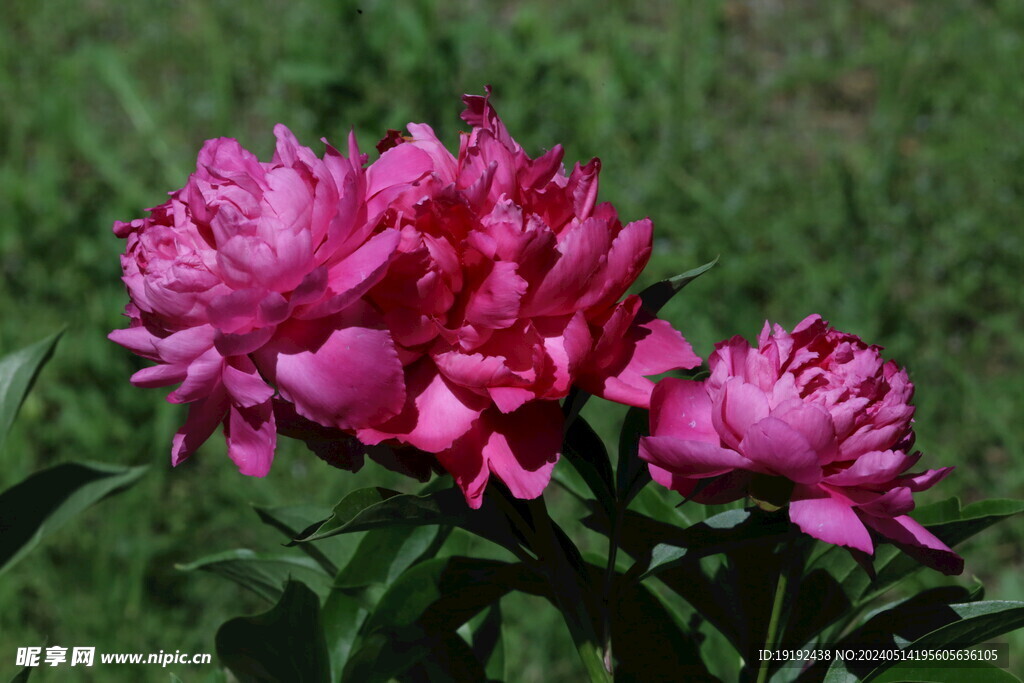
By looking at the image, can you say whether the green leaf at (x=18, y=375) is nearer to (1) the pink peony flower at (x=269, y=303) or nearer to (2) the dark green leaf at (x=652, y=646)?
(1) the pink peony flower at (x=269, y=303)

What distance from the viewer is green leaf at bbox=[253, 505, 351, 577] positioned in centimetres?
104

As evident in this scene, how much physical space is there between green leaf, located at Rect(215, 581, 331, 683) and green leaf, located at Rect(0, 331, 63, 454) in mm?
332

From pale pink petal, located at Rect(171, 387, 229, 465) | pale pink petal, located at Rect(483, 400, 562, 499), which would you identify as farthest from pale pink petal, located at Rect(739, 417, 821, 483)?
pale pink petal, located at Rect(171, 387, 229, 465)

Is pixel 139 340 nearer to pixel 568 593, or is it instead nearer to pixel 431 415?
pixel 431 415

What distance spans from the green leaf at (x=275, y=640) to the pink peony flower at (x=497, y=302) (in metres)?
0.25

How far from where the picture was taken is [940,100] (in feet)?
9.75

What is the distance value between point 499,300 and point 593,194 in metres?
0.11

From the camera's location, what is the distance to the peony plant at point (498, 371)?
670 millimetres

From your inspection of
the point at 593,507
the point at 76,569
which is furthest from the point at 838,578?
the point at 76,569

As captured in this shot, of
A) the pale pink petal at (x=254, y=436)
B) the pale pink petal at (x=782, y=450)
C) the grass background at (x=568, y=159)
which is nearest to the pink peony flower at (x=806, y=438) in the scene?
the pale pink petal at (x=782, y=450)

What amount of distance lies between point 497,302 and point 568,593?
0.74 feet

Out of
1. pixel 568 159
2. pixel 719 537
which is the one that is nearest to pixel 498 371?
pixel 719 537

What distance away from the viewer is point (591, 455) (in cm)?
81

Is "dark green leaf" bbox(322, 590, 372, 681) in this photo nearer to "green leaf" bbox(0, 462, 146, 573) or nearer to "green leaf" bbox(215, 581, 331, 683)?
"green leaf" bbox(215, 581, 331, 683)
